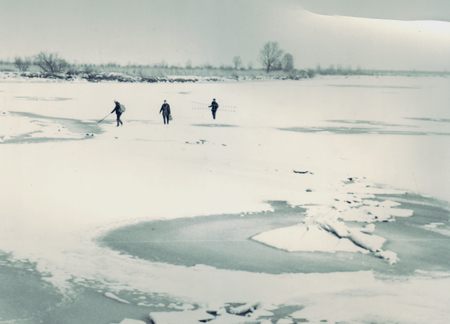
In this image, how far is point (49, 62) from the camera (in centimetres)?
2009

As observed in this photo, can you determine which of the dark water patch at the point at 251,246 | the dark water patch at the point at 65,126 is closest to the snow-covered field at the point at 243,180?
the dark water patch at the point at 65,126

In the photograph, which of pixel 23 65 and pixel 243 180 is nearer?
pixel 243 180

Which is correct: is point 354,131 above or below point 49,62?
below

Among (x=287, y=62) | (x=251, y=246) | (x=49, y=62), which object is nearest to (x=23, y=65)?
(x=49, y=62)

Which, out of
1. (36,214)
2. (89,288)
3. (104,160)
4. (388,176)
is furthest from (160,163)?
(89,288)

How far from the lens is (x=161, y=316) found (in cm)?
542

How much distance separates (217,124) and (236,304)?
1374 cm

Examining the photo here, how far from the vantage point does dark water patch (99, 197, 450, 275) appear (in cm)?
688

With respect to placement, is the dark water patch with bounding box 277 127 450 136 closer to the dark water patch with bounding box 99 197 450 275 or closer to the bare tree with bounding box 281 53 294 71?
the bare tree with bounding box 281 53 294 71

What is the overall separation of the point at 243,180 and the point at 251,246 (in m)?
4.17

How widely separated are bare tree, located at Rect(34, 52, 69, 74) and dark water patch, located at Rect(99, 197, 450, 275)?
11.2m

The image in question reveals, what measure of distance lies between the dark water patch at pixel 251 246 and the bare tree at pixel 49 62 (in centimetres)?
1124

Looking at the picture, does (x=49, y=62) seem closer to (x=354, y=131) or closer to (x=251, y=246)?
(x=354, y=131)

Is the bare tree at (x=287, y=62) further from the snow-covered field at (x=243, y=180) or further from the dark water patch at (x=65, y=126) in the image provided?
the dark water patch at (x=65, y=126)
